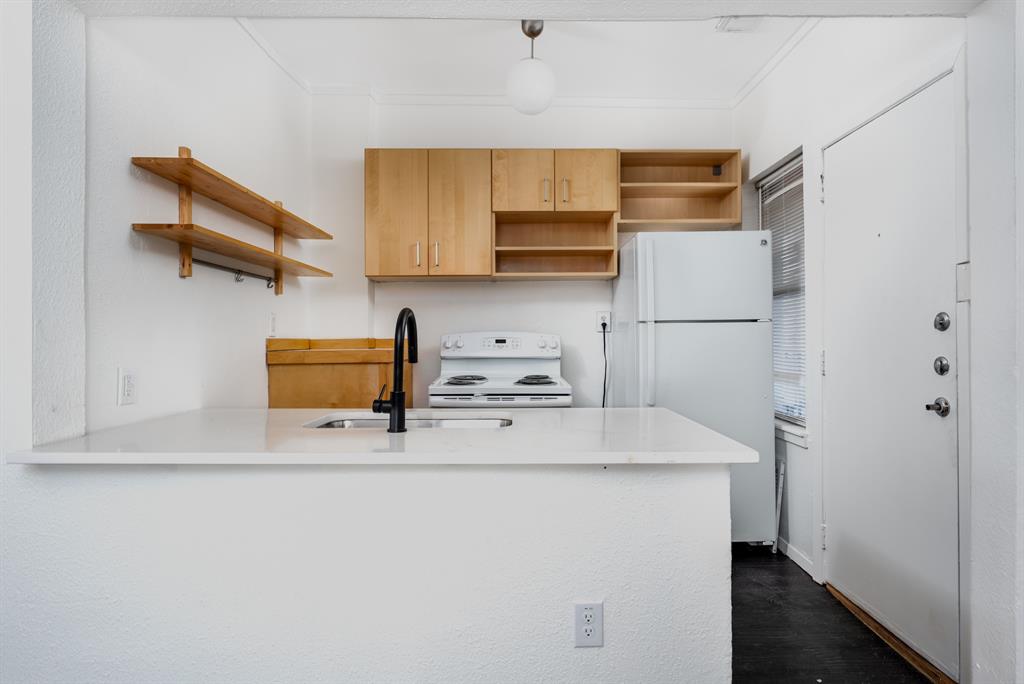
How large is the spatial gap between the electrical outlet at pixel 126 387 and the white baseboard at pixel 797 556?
295 centimetres

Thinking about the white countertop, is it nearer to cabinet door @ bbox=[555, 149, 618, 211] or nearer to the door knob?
the door knob

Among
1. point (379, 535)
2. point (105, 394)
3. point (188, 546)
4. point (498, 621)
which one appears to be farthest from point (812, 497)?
point (105, 394)

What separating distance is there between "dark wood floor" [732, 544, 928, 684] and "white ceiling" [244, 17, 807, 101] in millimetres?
2706

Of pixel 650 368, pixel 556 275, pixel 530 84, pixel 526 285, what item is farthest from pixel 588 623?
pixel 526 285

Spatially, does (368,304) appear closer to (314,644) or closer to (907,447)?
(314,644)

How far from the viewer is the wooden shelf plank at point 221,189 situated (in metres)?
1.69

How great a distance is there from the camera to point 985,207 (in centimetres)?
132

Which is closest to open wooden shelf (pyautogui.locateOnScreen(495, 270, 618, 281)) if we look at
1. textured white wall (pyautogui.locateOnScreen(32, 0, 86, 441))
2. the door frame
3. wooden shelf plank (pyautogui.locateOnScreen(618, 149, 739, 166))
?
wooden shelf plank (pyautogui.locateOnScreen(618, 149, 739, 166))

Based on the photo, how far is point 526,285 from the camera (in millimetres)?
3473

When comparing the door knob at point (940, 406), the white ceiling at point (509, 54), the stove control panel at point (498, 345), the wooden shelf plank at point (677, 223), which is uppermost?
the white ceiling at point (509, 54)

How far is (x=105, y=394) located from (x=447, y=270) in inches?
73.4

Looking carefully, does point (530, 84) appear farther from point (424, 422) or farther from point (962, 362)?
point (962, 362)

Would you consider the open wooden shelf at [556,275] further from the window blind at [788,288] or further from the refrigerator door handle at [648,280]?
the window blind at [788,288]

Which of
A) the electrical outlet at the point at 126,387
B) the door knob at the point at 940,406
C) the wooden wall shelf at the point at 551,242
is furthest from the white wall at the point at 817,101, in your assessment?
the electrical outlet at the point at 126,387
